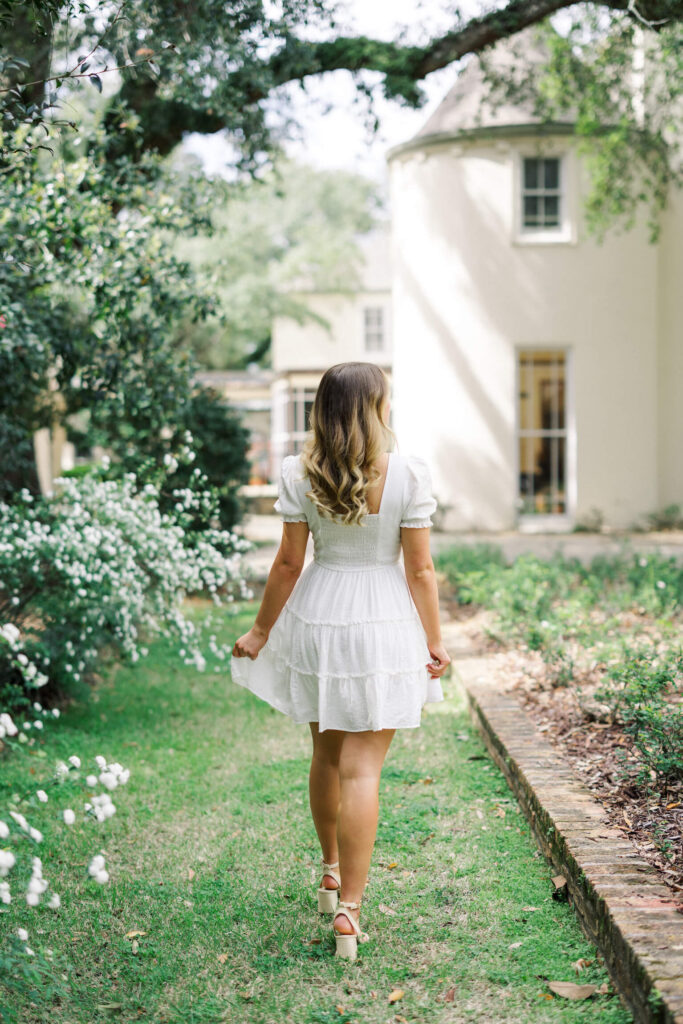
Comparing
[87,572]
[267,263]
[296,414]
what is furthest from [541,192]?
[267,263]

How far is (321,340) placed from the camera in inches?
1097

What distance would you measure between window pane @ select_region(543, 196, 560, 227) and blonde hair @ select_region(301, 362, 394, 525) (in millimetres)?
13483

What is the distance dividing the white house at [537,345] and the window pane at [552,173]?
0.08 ft

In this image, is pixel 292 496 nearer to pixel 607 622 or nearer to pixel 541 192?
pixel 607 622

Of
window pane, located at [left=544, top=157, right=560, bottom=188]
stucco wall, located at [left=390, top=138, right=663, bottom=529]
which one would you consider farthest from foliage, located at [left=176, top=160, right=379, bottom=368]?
window pane, located at [left=544, top=157, right=560, bottom=188]

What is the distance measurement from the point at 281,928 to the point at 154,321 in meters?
4.15

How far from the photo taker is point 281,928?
10.2 ft

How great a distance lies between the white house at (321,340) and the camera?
26938mm

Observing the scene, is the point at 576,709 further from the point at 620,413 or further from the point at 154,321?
the point at 620,413

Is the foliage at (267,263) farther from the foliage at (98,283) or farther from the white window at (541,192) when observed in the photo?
the foliage at (98,283)

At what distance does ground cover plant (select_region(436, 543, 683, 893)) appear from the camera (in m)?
3.45

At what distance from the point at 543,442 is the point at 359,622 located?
42.3ft

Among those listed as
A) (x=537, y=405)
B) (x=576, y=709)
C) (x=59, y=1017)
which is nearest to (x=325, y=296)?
(x=537, y=405)

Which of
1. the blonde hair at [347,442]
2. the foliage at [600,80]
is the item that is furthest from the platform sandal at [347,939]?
the foliage at [600,80]
